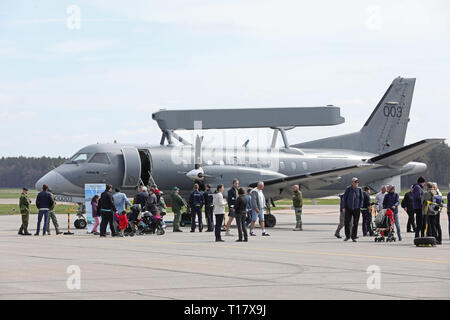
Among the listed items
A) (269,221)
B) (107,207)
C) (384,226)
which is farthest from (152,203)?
(384,226)

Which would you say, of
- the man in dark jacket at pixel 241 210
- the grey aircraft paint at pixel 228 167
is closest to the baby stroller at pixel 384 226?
the man in dark jacket at pixel 241 210

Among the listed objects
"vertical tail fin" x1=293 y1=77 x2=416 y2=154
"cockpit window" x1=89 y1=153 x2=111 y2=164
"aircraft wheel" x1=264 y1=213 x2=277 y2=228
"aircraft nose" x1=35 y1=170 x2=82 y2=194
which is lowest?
"aircraft wheel" x1=264 y1=213 x2=277 y2=228

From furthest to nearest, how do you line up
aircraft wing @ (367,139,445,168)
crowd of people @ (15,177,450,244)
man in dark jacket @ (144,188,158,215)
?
1. aircraft wing @ (367,139,445,168)
2. man in dark jacket @ (144,188,158,215)
3. crowd of people @ (15,177,450,244)

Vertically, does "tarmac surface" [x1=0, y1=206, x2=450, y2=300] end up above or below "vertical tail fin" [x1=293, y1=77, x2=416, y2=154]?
below

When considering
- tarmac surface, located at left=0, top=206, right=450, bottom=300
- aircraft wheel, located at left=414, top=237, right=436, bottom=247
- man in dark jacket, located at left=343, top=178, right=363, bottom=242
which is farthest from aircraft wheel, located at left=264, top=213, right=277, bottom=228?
aircraft wheel, located at left=414, top=237, right=436, bottom=247

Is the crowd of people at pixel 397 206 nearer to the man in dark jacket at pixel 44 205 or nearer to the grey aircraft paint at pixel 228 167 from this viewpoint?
the grey aircraft paint at pixel 228 167

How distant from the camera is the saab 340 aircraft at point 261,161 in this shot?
1182 inches

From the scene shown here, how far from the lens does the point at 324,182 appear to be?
104 feet

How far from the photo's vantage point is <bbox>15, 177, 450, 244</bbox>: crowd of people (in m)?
21.4

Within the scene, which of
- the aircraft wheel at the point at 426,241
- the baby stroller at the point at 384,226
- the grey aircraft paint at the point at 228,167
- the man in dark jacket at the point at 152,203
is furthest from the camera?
the grey aircraft paint at the point at 228,167

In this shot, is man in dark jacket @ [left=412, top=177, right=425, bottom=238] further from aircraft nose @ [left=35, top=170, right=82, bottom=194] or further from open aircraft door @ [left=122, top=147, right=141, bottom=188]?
aircraft nose @ [left=35, top=170, right=82, bottom=194]

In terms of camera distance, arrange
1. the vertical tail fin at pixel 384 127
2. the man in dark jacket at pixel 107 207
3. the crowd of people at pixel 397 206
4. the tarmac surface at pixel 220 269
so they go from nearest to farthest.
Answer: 1. the tarmac surface at pixel 220 269
2. the crowd of people at pixel 397 206
3. the man in dark jacket at pixel 107 207
4. the vertical tail fin at pixel 384 127

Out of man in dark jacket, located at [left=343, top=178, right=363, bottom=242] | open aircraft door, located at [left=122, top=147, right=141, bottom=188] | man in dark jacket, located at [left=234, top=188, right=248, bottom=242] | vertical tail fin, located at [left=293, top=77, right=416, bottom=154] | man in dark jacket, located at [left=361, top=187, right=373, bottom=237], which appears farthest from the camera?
vertical tail fin, located at [left=293, top=77, right=416, bottom=154]
